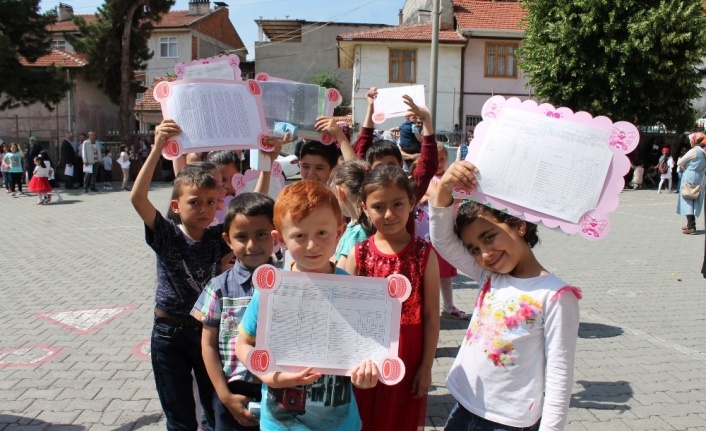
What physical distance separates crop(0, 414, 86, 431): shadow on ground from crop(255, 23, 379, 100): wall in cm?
3521

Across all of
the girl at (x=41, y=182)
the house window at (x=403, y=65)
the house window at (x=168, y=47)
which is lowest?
the girl at (x=41, y=182)

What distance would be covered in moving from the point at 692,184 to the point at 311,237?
38.2 ft

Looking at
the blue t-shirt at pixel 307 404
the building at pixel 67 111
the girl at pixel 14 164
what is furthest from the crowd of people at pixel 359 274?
the building at pixel 67 111

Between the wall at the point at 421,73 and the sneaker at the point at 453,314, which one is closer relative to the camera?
the sneaker at the point at 453,314

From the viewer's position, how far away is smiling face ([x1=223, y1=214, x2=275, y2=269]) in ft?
8.38

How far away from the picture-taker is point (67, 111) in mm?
30688

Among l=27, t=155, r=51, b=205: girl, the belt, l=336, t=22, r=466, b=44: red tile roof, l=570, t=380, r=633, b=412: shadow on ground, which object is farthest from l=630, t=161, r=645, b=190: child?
the belt

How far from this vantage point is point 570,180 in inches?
82.4

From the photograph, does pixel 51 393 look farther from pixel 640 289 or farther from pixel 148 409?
pixel 640 289

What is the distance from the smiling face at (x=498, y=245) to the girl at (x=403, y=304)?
0.45 m

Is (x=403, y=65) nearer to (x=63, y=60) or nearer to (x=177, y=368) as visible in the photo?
(x=63, y=60)

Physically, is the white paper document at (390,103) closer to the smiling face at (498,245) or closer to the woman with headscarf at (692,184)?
the smiling face at (498,245)

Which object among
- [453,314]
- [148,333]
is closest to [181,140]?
[148,333]

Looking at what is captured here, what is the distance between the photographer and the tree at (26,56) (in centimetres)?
2305
